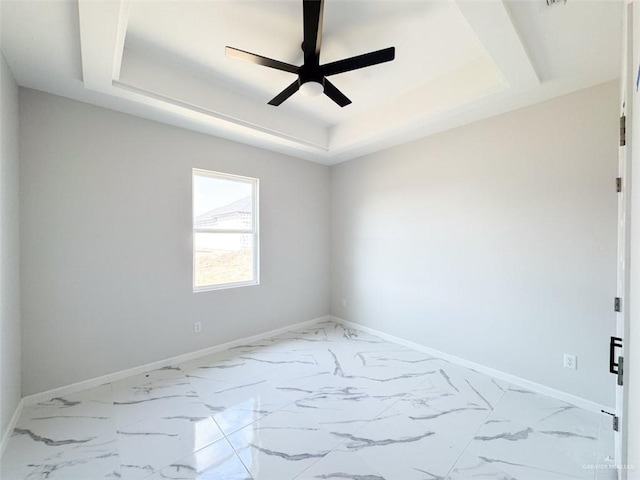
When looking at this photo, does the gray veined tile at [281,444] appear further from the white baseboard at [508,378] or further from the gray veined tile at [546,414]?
the white baseboard at [508,378]

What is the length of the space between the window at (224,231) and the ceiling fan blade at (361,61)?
2009 millimetres

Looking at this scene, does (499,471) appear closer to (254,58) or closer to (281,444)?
(281,444)

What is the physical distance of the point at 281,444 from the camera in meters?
1.85

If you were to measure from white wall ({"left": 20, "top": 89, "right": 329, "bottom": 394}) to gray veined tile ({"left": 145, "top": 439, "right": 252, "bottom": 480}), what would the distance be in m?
1.51

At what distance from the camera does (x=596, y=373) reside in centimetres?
220

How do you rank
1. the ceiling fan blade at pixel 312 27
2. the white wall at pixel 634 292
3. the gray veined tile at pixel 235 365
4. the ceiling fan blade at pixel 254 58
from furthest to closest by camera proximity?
1. the gray veined tile at pixel 235 365
2. the ceiling fan blade at pixel 254 58
3. the ceiling fan blade at pixel 312 27
4. the white wall at pixel 634 292

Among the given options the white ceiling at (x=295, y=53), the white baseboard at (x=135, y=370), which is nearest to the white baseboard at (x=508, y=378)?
the white baseboard at (x=135, y=370)

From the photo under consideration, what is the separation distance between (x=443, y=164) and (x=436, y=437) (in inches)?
106

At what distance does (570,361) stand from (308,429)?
2.32m

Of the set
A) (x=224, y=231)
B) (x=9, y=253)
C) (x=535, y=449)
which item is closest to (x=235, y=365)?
(x=224, y=231)

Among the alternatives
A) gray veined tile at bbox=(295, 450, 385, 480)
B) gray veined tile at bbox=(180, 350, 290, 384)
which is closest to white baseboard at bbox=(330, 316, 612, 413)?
gray veined tile at bbox=(180, 350, 290, 384)

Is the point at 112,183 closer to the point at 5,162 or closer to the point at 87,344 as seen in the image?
the point at 5,162

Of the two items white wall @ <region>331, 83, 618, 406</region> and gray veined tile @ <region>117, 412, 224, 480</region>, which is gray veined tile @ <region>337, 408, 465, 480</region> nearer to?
gray veined tile @ <region>117, 412, 224, 480</region>

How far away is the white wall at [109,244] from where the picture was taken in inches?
90.7
